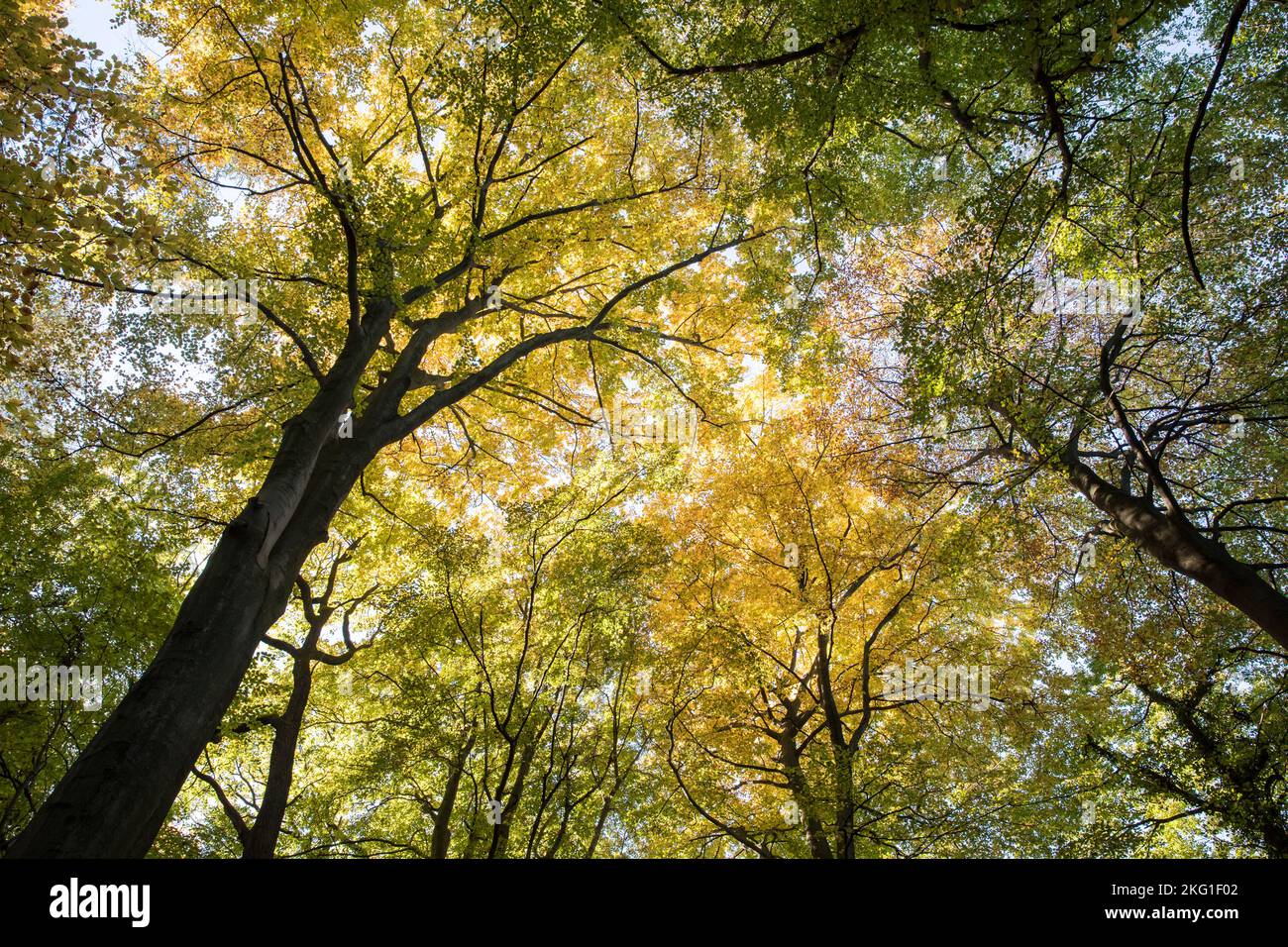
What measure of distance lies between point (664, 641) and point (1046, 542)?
7449mm

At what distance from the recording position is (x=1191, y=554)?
7.14 meters

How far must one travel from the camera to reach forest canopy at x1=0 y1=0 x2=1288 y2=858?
616 cm

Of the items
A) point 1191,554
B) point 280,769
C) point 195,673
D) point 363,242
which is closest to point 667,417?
point 363,242

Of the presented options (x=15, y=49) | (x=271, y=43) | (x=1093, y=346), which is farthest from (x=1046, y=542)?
(x=15, y=49)

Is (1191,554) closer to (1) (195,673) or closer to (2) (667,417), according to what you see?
(2) (667,417)

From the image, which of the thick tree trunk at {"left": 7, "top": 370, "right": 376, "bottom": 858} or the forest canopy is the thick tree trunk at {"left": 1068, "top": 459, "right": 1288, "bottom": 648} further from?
the thick tree trunk at {"left": 7, "top": 370, "right": 376, "bottom": 858}

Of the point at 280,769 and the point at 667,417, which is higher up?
the point at 667,417

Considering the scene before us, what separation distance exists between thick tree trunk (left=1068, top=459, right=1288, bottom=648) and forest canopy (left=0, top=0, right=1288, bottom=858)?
4cm

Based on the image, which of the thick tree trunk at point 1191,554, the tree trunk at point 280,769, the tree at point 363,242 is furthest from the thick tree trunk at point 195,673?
the thick tree trunk at point 1191,554

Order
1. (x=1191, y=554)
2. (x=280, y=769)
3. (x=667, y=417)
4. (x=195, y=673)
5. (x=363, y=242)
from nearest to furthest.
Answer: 1. (x=195, y=673)
2. (x=363, y=242)
3. (x=1191, y=554)
4. (x=280, y=769)
5. (x=667, y=417)

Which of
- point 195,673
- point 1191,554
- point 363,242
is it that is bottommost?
point 195,673

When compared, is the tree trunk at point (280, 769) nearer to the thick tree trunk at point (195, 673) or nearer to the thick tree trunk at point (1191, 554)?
the thick tree trunk at point (195, 673)

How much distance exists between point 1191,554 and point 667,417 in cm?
729
